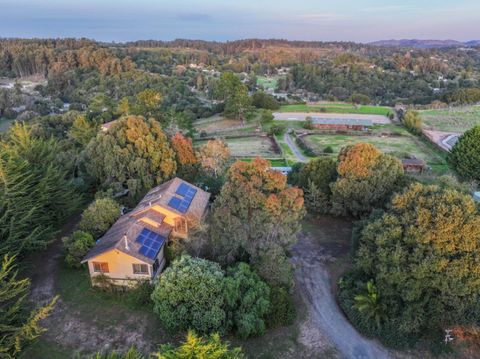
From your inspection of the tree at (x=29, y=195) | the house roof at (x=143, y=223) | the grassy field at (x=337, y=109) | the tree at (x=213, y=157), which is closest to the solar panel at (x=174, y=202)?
the house roof at (x=143, y=223)

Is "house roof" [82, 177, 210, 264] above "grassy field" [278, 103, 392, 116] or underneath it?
above

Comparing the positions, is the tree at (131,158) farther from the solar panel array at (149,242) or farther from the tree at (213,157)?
the solar panel array at (149,242)

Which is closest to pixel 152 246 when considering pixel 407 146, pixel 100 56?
pixel 407 146

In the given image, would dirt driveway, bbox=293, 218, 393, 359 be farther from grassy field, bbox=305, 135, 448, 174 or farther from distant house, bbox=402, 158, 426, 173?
grassy field, bbox=305, 135, 448, 174

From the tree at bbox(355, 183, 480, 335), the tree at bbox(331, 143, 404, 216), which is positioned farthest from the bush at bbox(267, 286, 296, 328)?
the tree at bbox(331, 143, 404, 216)

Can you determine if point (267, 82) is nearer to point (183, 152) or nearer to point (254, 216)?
point (183, 152)

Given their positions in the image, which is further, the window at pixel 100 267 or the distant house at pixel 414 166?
the distant house at pixel 414 166
